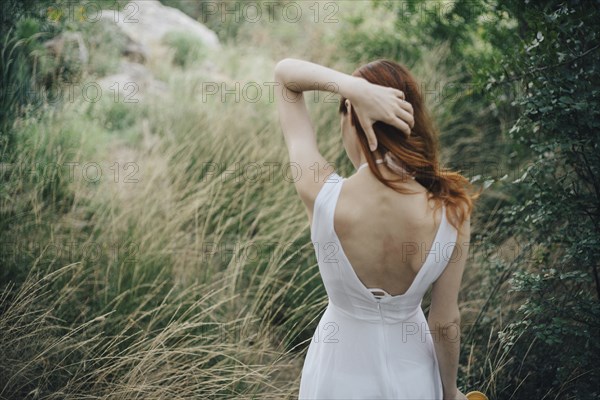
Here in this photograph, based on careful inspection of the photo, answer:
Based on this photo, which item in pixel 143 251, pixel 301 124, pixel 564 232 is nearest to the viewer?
pixel 301 124

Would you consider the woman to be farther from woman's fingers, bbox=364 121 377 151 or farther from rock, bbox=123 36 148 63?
rock, bbox=123 36 148 63

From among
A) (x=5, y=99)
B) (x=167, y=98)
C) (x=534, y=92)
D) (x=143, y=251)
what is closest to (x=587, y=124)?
(x=534, y=92)

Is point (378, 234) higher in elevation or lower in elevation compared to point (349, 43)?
lower

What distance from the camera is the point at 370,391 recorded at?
1.80 m

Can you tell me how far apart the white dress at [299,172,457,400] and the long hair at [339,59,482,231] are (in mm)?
116

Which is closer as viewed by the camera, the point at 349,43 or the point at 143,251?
the point at 143,251

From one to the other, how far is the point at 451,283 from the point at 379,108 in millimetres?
633

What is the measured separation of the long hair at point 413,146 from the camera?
5.37ft

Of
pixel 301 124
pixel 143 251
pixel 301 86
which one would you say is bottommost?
pixel 143 251

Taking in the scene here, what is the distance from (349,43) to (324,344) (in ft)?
20.5

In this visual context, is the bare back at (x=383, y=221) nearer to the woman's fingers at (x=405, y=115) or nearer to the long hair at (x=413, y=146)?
the long hair at (x=413, y=146)

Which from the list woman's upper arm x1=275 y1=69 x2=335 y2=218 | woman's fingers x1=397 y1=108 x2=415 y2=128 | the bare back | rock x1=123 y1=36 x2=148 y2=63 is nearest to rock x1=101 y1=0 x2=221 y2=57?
rock x1=123 y1=36 x2=148 y2=63

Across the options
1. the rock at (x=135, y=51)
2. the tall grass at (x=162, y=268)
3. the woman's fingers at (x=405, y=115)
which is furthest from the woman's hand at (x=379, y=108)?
the rock at (x=135, y=51)

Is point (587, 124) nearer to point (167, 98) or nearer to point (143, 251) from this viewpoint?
point (143, 251)
